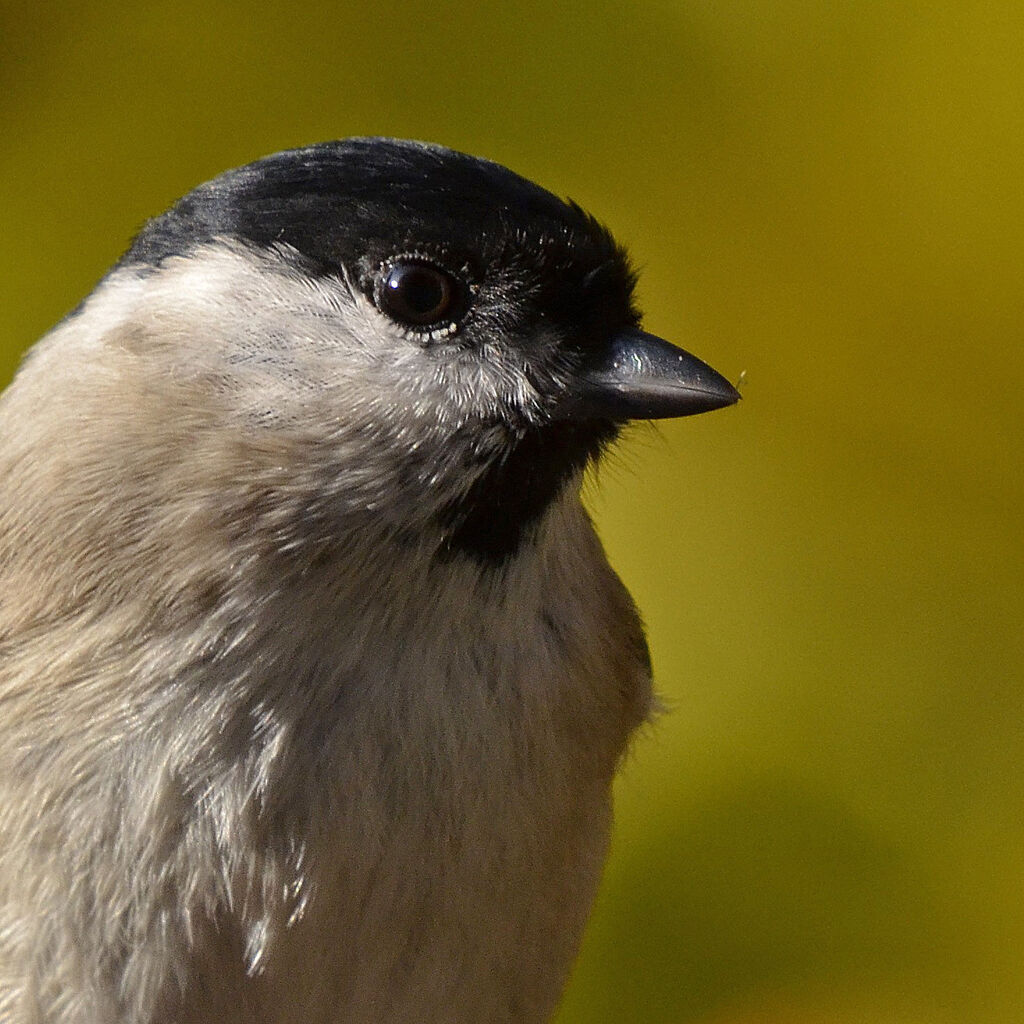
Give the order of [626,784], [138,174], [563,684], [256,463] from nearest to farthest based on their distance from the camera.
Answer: [256,463] < [563,684] < [626,784] < [138,174]

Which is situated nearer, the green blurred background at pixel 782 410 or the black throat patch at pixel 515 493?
the black throat patch at pixel 515 493

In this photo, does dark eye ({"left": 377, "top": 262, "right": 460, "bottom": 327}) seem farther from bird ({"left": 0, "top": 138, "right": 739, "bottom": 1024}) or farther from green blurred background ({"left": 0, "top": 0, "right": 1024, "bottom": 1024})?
green blurred background ({"left": 0, "top": 0, "right": 1024, "bottom": 1024})

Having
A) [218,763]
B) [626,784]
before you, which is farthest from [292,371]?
[626,784]

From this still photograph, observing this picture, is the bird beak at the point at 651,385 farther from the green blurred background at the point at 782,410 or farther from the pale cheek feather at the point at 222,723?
the green blurred background at the point at 782,410

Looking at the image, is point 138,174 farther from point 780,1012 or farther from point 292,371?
point 780,1012

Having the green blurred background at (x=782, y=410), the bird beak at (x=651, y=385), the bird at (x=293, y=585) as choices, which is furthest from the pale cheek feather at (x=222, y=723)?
the green blurred background at (x=782, y=410)
